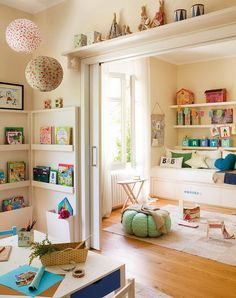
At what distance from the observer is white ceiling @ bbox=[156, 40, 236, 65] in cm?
565

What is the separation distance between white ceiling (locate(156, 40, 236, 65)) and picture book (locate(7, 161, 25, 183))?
3.52m

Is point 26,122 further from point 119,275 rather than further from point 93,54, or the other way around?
point 119,275

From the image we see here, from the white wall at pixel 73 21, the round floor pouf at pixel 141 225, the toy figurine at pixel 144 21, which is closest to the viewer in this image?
the toy figurine at pixel 144 21

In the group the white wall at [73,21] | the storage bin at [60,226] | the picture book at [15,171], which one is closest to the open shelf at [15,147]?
the picture book at [15,171]

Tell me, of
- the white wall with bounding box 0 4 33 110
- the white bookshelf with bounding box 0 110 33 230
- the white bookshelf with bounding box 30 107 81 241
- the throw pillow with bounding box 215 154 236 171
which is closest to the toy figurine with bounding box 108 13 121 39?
the white bookshelf with bounding box 30 107 81 241

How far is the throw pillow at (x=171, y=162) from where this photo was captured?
242 inches

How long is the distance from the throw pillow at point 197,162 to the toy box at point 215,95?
47.9 inches

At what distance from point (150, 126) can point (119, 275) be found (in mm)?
4602

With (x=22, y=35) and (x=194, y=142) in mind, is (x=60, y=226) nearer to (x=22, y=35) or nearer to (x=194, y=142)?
(x=22, y=35)

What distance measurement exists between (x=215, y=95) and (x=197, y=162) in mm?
1447

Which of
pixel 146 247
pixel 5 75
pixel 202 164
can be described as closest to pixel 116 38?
pixel 5 75

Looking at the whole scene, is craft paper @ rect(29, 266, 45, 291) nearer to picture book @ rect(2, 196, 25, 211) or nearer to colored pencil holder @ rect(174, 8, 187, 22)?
colored pencil holder @ rect(174, 8, 187, 22)

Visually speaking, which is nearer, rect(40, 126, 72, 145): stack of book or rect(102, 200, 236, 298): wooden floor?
rect(102, 200, 236, 298): wooden floor

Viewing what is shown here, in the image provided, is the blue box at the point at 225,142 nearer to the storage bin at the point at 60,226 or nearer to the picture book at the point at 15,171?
the storage bin at the point at 60,226
